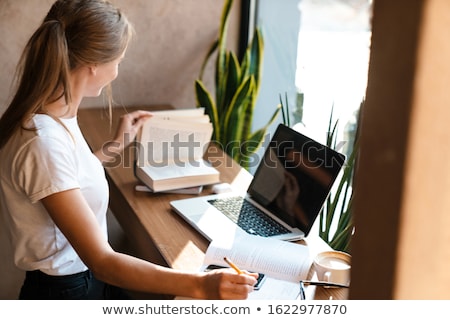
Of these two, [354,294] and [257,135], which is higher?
[354,294]

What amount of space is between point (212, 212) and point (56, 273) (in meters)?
0.49

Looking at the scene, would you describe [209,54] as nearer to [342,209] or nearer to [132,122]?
[132,122]

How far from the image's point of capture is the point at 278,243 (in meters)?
1.55

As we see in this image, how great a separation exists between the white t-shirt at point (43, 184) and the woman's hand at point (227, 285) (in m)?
A: 0.40

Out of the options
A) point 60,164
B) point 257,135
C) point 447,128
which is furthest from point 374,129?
point 257,135

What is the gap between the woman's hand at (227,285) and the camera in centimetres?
127

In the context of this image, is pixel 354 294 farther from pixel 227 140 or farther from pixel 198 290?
pixel 227 140

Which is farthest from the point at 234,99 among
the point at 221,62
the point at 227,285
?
the point at 227,285

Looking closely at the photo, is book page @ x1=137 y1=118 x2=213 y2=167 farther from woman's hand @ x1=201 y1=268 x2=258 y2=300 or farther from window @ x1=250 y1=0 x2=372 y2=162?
woman's hand @ x1=201 y1=268 x2=258 y2=300

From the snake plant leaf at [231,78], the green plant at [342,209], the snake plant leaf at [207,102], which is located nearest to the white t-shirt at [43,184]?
the green plant at [342,209]

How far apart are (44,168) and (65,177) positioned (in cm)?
5

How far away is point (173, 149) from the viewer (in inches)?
79.1

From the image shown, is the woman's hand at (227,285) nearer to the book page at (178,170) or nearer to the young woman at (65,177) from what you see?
the young woman at (65,177)

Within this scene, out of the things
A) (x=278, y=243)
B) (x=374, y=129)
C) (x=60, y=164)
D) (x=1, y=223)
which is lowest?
(x=1, y=223)
